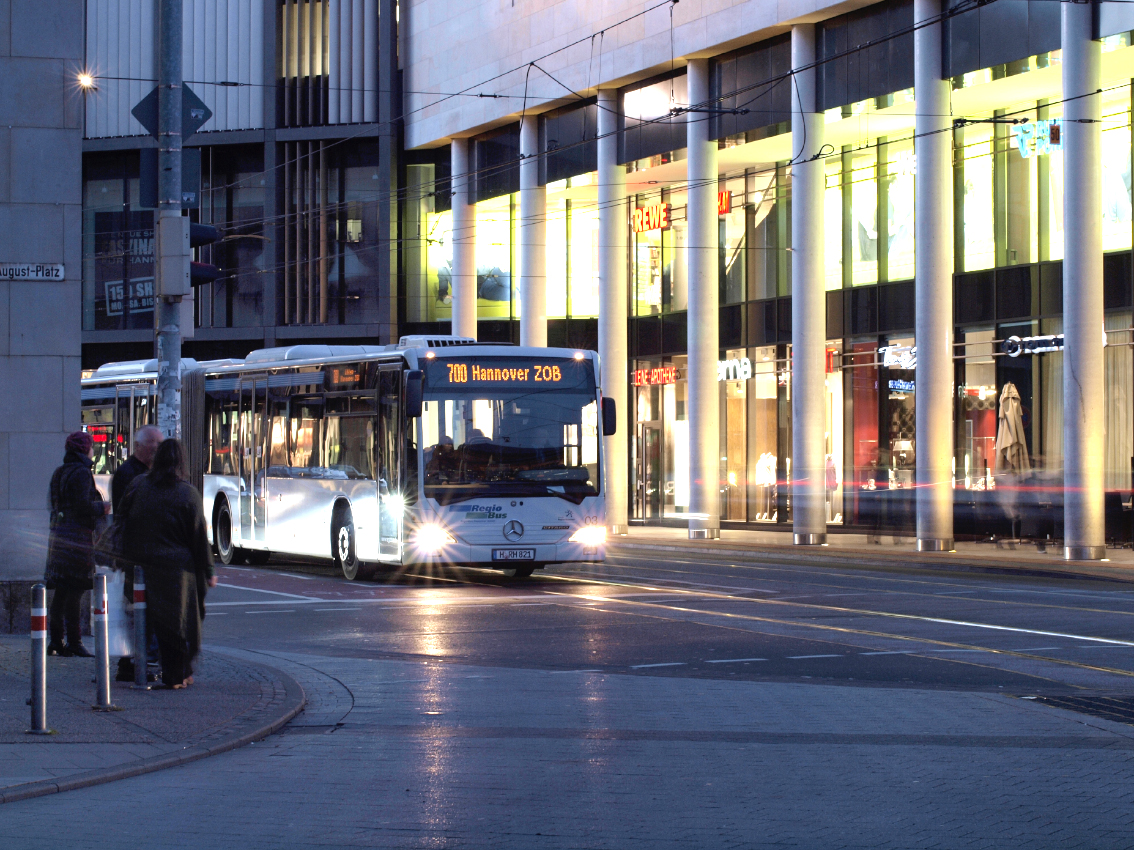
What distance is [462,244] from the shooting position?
43750mm

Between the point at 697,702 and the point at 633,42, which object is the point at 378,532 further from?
the point at 633,42

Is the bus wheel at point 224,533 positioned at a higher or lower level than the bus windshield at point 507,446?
lower

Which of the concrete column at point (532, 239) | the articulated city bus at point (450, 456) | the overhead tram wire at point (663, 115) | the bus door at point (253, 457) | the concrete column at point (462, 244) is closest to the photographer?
the articulated city bus at point (450, 456)

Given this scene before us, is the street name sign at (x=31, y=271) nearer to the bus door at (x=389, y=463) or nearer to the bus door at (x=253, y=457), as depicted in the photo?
the bus door at (x=389, y=463)

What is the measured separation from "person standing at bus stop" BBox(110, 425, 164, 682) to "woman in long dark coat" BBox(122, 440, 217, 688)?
0.77 feet

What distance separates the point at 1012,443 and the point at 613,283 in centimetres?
1096

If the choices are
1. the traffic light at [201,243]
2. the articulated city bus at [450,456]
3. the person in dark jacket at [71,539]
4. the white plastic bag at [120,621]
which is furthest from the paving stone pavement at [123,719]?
the articulated city bus at [450,456]

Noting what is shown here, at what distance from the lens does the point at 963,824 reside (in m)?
6.98

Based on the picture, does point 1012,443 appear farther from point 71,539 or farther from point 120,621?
point 120,621

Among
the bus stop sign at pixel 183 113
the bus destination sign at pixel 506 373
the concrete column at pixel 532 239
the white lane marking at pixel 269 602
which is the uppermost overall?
the concrete column at pixel 532 239

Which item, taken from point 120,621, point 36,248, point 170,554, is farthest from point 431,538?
point 170,554

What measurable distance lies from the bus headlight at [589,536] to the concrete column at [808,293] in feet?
38.7

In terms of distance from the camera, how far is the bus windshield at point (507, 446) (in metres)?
20.0

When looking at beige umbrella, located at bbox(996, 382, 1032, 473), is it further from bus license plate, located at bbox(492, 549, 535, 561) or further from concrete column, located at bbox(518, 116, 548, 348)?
bus license plate, located at bbox(492, 549, 535, 561)
